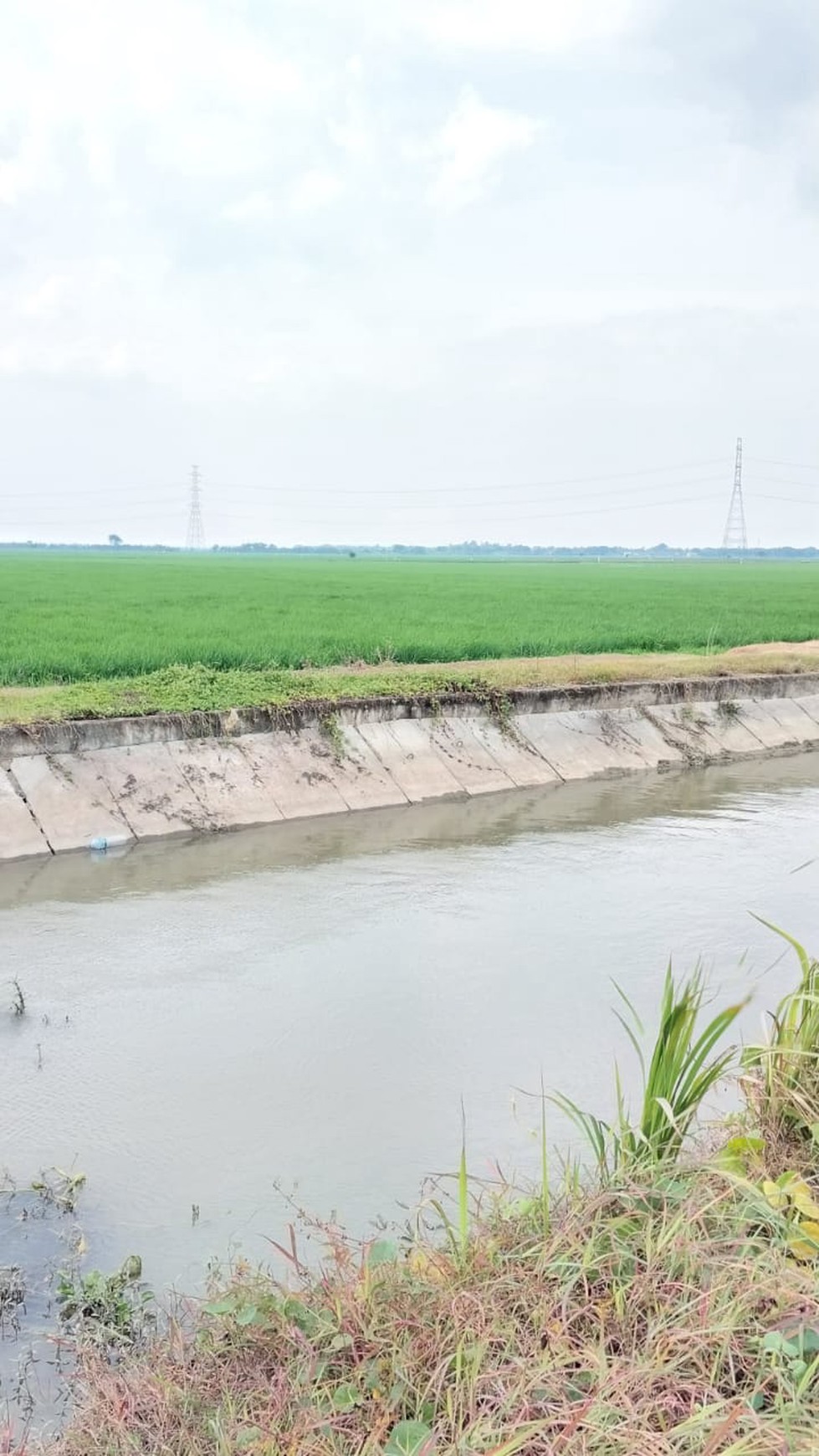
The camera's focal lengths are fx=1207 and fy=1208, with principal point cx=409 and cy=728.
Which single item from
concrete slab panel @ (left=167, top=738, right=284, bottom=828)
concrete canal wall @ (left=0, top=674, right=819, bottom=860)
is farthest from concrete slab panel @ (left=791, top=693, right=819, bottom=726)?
concrete slab panel @ (left=167, top=738, right=284, bottom=828)

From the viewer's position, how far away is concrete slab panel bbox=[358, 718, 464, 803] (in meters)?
9.28

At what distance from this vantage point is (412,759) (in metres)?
9.48

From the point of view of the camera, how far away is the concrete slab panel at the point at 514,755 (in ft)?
32.5

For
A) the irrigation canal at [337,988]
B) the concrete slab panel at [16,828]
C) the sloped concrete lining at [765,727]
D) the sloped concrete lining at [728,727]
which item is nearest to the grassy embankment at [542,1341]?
the irrigation canal at [337,988]

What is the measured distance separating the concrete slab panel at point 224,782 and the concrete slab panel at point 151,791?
0.06 m

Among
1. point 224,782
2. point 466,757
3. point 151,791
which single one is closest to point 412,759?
point 466,757

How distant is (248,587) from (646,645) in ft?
48.2

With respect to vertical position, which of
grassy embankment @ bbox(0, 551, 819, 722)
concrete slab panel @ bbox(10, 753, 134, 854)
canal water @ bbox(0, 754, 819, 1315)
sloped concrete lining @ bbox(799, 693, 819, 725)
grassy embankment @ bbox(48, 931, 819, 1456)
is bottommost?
canal water @ bbox(0, 754, 819, 1315)

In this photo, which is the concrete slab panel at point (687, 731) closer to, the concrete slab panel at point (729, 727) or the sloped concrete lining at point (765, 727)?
the concrete slab panel at point (729, 727)

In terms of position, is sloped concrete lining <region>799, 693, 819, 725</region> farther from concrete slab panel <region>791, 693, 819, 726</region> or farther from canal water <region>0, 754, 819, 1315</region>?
canal water <region>0, 754, 819, 1315</region>

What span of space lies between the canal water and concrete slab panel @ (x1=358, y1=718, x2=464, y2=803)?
0.34 meters

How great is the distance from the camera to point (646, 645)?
48.9 feet

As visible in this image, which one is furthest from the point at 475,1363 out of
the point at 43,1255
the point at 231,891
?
the point at 231,891

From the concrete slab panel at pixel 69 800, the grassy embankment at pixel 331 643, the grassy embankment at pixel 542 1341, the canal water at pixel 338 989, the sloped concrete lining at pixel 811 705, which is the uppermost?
the grassy embankment at pixel 331 643
